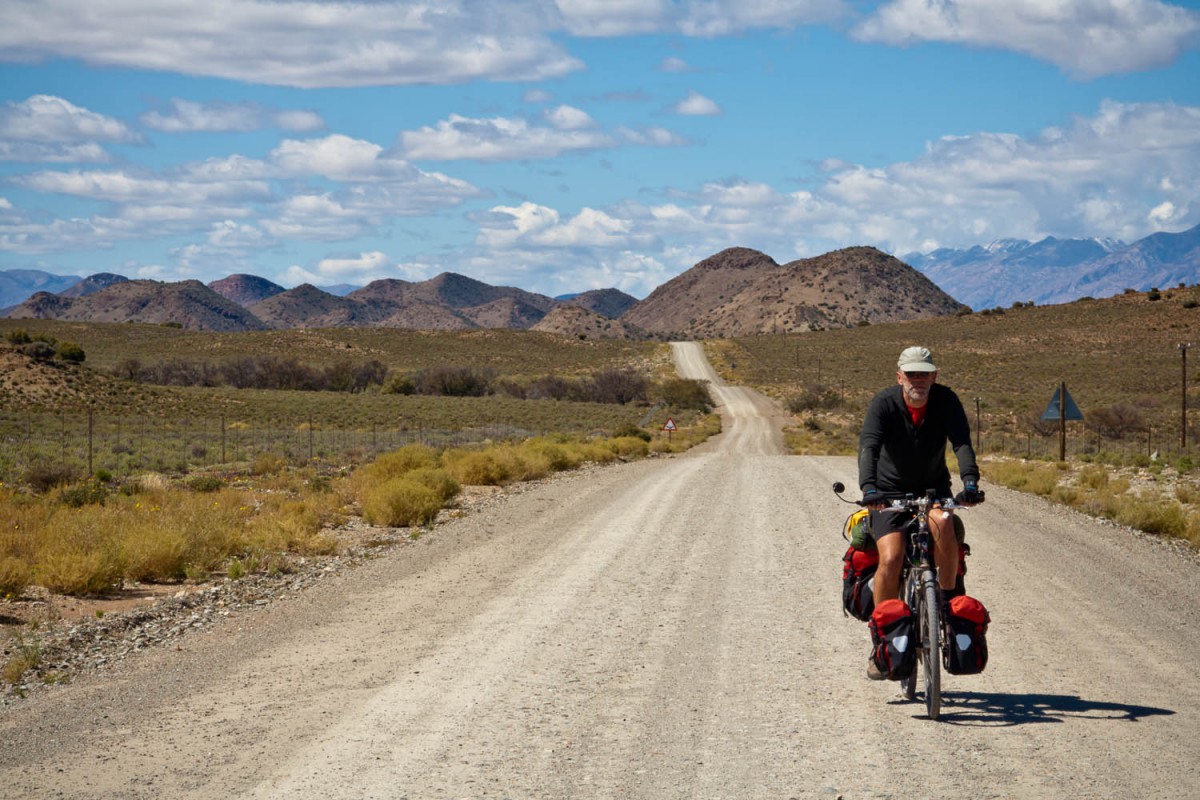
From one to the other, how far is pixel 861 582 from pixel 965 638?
878 mm

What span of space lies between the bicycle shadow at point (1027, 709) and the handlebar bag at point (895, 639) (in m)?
0.42

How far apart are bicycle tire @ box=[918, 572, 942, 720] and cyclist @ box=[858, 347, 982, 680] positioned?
0.86 feet

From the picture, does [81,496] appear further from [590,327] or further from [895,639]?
[590,327]

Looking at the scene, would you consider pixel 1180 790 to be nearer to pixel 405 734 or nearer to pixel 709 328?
pixel 405 734

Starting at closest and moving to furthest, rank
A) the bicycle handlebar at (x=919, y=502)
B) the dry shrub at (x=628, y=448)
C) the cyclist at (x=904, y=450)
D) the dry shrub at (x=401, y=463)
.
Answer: the bicycle handlebar at (x=919, y=502)
the cyclist at (x=904, y=450)
the dry shrub at (x=401, y=463)
the dry shrub at (x=628, y=448)

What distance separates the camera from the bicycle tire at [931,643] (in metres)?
6.57

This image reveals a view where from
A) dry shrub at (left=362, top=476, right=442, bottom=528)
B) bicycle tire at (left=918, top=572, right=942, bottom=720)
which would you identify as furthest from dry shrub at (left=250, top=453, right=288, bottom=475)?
bicycle tire at (left=918, top=572, right=942, bottom=720)

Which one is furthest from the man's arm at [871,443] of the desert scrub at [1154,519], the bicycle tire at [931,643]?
the desert scrub at [1154,519]

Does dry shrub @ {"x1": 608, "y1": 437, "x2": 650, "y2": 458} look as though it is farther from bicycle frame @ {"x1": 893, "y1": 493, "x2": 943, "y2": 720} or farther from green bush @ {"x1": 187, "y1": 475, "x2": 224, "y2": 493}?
bicycle frame @ {"x1": 893, "y1": 493, "x2": 943, "y2": 720}

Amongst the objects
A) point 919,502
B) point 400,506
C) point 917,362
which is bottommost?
point 400,506

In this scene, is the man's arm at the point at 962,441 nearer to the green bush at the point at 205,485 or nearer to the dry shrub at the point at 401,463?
the dry shrub at the point at 401,463

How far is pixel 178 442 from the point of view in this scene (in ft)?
135

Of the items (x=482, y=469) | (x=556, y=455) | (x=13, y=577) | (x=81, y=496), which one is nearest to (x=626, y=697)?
(x=13, y=577)

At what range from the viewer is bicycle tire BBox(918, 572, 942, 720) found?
6.57 metres
